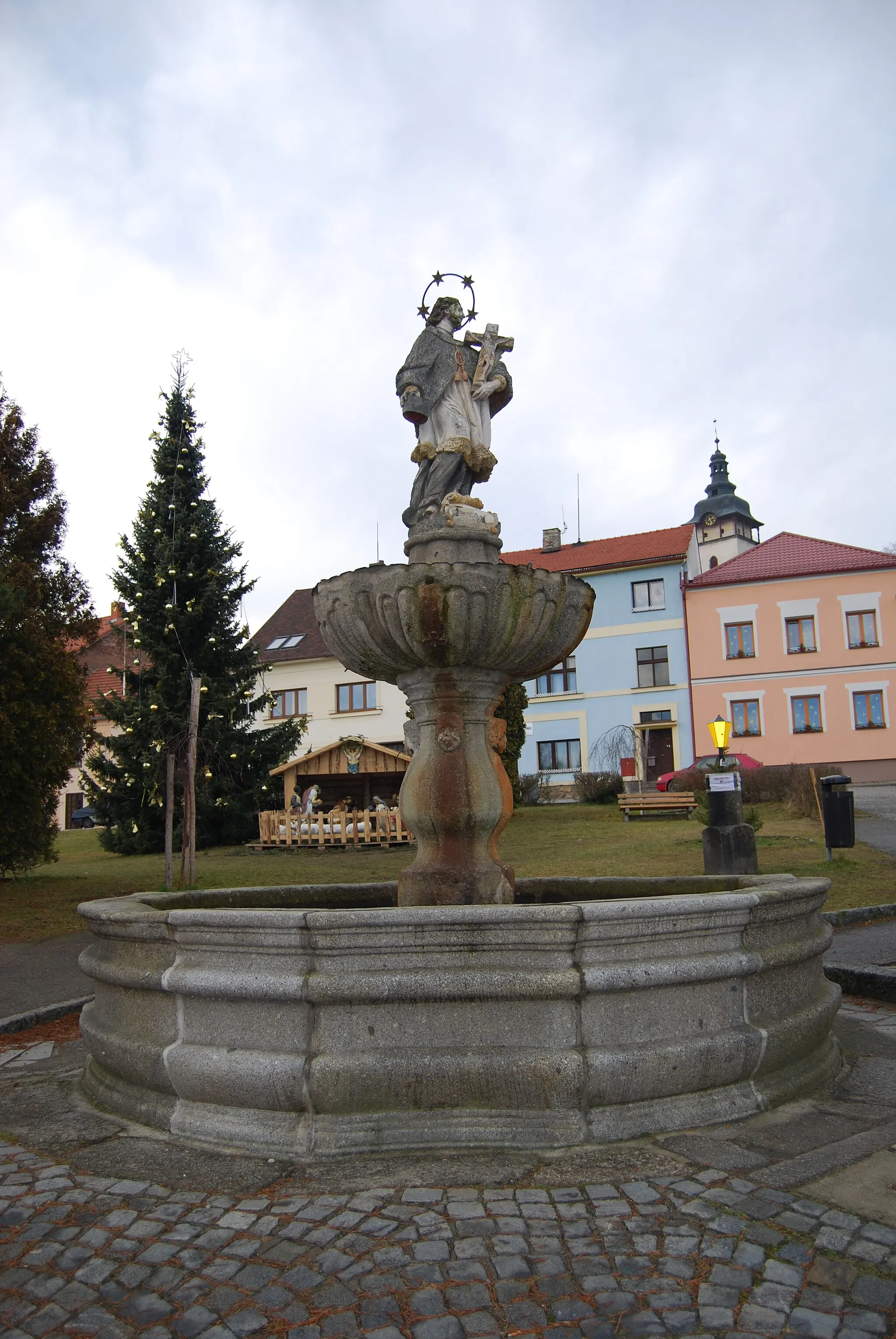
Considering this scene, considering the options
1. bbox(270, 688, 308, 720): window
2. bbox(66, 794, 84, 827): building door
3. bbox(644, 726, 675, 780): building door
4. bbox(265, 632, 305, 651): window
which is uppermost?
bbox(265, 632, 305, 651): window

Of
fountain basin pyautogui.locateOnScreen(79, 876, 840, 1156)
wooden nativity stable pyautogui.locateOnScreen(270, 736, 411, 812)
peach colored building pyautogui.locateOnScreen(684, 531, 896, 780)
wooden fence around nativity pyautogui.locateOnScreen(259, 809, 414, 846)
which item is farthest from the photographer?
peach colored building pyautogui.locateOnScreen(684, 531, 896, 780)

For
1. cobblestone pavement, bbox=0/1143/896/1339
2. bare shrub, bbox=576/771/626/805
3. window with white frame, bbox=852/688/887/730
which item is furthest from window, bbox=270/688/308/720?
cobblestone pavement, bbox=0/1143/896/1339

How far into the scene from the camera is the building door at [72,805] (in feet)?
159

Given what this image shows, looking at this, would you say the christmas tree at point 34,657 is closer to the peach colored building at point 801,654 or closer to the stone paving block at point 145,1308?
the stone paving block at point 145,1308

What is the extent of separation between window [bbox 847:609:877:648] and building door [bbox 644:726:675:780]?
767cm

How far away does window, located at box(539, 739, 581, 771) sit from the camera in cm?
3988

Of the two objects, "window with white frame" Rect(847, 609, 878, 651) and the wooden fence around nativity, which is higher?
"window with white frame" Rect(847, 609, 878, 651)

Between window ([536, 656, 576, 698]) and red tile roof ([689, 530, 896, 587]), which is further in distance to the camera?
window ([536, 656, 576, 698])

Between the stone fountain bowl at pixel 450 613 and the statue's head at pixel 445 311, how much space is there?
2883 millimetres

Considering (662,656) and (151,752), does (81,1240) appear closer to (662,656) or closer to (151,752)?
(151,752)

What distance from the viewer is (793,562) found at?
37.9 metres

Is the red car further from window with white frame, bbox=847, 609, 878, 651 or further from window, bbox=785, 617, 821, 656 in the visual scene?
window with white frame, bbox=847, 609, 878, 651

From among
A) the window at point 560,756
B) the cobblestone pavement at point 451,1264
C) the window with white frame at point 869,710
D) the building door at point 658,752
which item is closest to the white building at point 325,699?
the window at point 560,756

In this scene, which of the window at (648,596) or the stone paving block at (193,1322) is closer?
the stone paving block at (193,1322)
